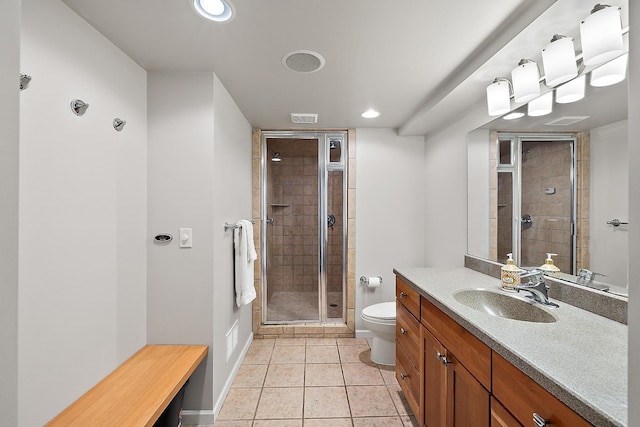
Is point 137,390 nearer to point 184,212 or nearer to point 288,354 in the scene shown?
point 184,212

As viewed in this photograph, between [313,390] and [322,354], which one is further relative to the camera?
[322,354]

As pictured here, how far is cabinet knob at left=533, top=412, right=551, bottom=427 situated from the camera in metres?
0.79

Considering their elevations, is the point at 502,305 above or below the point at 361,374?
above

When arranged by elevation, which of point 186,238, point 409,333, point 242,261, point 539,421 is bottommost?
point 409,333

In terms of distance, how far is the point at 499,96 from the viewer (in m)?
1.75

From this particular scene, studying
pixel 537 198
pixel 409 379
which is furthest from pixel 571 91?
pixel 409 379

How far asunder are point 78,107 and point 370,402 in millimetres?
2460

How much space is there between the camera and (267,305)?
3.27m

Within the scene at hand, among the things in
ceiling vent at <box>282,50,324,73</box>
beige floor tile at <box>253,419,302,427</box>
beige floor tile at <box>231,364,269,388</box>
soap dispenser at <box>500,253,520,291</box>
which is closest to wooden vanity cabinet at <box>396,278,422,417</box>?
soap dispenser at <box>500,253,520,291</box>

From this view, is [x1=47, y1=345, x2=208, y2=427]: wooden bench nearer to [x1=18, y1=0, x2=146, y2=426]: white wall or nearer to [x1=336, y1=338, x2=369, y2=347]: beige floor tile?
[x1=18, y1=0, x2=146, y2=426]: white wall

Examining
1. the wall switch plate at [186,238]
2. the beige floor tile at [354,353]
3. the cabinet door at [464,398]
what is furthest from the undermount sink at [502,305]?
the wall switch plate at [186,238]

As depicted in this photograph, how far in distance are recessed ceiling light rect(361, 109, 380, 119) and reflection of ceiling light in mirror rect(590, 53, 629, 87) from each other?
1.55 meters

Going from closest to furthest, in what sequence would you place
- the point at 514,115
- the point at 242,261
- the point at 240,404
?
the point at 514,115, the point at 240,404, the point at 242,261

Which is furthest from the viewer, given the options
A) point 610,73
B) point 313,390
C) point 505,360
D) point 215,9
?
point 313,390
